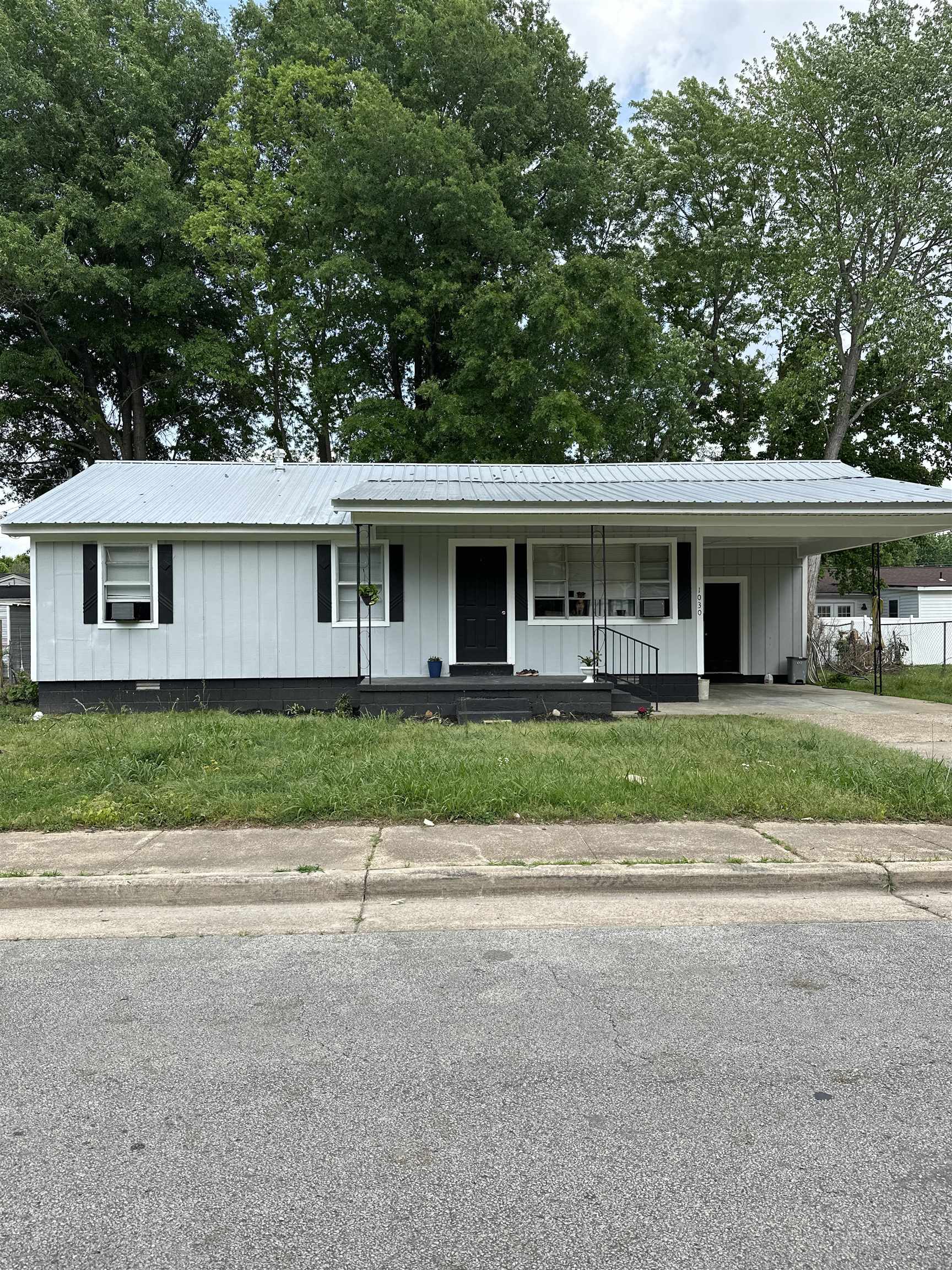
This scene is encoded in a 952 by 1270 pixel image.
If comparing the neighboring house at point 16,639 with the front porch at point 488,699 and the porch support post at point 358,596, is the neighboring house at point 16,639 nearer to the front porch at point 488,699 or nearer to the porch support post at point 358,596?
the porch support post at point 358,596

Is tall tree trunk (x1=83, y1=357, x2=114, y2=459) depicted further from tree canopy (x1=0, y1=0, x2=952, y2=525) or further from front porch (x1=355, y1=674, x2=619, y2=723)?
front porch (x1=355, y1=674, x2=619, y2=723)

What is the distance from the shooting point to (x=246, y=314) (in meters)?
24.9

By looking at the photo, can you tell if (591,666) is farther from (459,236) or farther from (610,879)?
(459,236)

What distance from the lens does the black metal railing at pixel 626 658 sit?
45.5 feet

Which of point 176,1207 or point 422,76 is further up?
point 422,76

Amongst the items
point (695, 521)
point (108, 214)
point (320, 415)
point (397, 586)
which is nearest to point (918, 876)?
point (695, 521)

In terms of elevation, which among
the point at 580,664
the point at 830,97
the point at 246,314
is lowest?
the point at 580,664

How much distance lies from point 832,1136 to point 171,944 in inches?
128

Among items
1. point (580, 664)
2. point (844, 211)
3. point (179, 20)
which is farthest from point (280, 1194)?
point (179, 20)

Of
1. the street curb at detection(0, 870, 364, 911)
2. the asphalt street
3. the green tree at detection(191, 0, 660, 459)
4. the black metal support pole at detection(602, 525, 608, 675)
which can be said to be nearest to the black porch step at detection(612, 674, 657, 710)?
the black metal support pole at detection(602, 525, 608, 675)

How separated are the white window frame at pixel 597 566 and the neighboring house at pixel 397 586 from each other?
30mm

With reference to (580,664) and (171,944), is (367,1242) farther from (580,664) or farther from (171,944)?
(580,664)

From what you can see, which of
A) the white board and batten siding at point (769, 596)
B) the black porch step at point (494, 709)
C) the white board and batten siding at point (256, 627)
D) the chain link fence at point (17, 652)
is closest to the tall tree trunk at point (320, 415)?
the chain link fence at point (17, 652)

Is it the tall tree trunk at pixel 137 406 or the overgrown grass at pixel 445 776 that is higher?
the tall tree trunk at pixel 137 406
